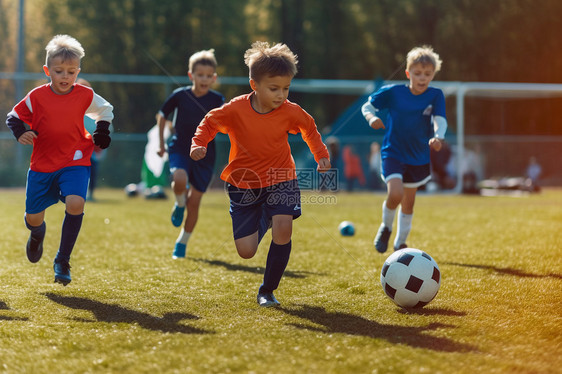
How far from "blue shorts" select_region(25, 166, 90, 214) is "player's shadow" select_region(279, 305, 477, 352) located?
1.77m

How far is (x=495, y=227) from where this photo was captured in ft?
31.1

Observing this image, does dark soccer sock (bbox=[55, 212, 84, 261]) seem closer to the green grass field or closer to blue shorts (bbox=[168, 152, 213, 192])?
the green grass field

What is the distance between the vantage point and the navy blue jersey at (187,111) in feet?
21.5

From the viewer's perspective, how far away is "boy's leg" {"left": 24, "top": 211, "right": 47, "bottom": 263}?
16.6 ft

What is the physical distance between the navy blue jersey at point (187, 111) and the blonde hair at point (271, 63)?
216cm

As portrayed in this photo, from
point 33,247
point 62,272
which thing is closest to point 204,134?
point 62,272

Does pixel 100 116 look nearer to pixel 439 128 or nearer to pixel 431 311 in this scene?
pixel 431 311

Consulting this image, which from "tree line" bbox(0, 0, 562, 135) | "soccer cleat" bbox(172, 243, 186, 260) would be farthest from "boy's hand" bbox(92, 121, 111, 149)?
"tree line" bbox(0, 0, 562, 135)

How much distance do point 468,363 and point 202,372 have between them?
48.1 inches

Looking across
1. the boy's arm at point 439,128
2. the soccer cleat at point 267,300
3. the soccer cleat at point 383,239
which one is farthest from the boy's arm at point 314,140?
the soccer cleat at point 383,239

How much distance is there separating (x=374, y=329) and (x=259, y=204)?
1.30m

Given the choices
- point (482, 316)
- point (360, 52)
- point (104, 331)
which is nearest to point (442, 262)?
point (482, 316)

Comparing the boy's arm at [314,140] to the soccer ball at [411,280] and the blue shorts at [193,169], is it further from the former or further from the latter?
the blue shorts at [193,169]

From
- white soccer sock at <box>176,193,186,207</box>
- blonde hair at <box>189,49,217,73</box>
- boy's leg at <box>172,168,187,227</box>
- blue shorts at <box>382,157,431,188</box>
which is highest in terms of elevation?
blonde hair at <box>189,49,217,73</box>
